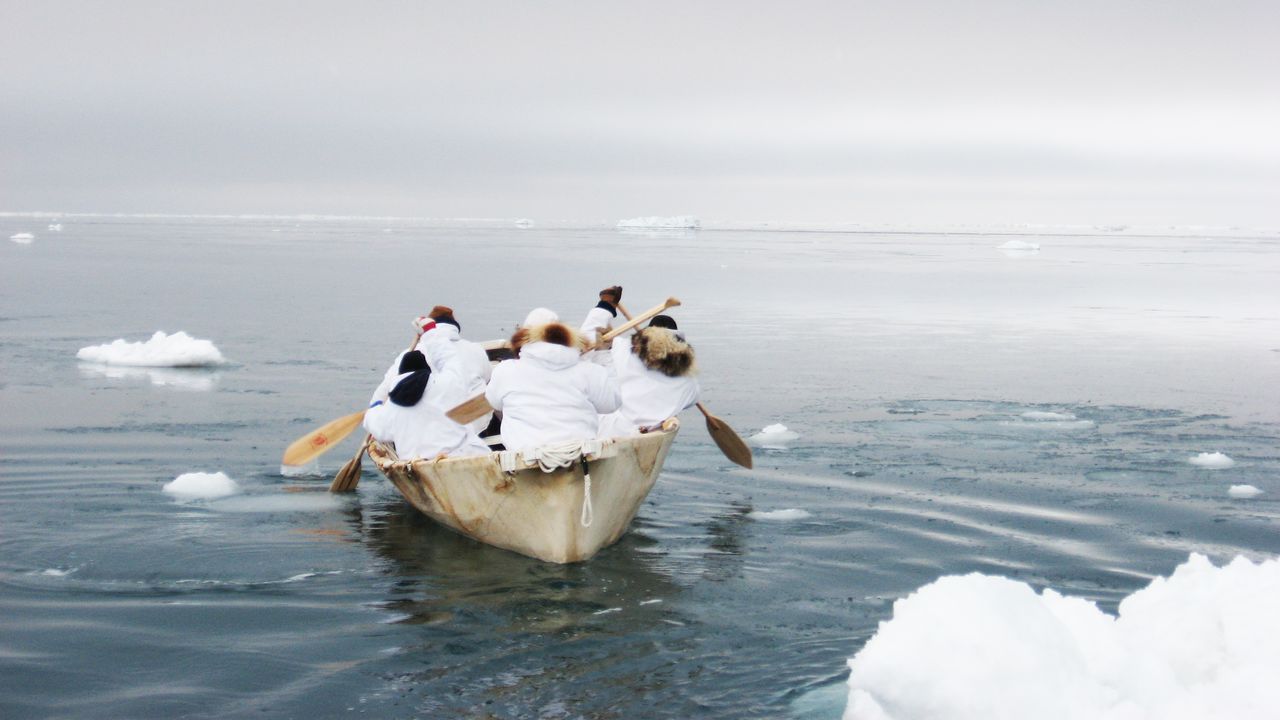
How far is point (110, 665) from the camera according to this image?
21.8 ft

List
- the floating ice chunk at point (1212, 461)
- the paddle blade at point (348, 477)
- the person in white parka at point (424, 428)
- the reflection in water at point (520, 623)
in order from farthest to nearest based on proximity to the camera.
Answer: the floating ice chunk at point (1212, 461) → the paddle blade at point (348, 477) → the person in white parka at point (424, 428) → the reflection in water at point (520, 623)

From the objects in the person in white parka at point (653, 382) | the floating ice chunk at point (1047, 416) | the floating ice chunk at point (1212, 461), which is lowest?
the floating ice chunk at point (1212, 461)

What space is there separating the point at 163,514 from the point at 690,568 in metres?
4.19

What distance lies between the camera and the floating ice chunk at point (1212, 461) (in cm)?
1161

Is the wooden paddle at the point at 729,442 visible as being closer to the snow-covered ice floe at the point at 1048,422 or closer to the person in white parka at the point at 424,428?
the person in white parka at the point at 424,428

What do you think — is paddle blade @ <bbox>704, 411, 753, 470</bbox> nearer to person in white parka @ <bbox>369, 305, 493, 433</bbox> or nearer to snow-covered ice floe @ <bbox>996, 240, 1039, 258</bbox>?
person in white parka @ <bbox>369, 305, 493, 433</bbox>

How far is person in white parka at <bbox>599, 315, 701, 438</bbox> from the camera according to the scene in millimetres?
10500

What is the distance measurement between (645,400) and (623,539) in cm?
157

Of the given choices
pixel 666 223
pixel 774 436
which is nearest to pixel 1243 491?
pixel 774 436

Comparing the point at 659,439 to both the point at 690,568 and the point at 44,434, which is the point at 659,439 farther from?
the point at 44,434

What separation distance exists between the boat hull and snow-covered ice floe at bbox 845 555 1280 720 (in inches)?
132

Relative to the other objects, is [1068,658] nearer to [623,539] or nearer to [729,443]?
[623,539]

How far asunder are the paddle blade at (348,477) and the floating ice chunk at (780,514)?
3.61 meters

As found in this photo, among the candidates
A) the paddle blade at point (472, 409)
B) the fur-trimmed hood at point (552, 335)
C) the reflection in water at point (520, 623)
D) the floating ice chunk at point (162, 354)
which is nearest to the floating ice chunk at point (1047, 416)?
the reflection in water at point (520, 623)
